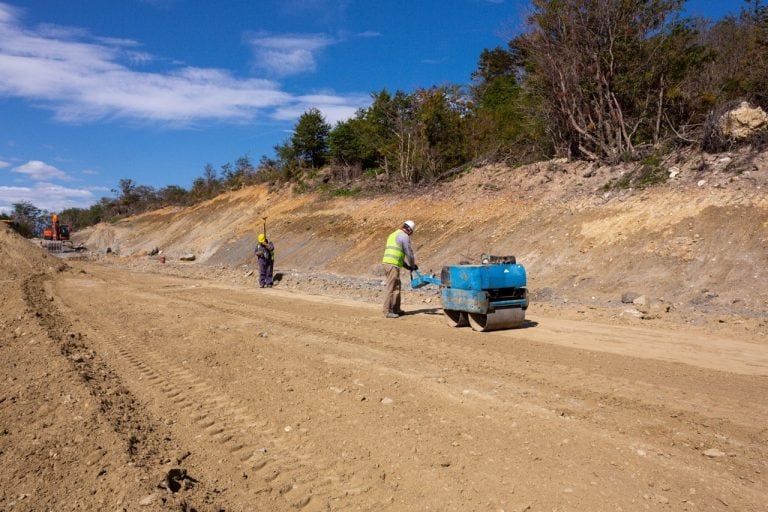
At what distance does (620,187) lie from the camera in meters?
16.4

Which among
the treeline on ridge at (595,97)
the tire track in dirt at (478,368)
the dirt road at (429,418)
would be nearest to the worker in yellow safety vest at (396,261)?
the tire track in dirt at (478,368)

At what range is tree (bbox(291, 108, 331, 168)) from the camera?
129 feet

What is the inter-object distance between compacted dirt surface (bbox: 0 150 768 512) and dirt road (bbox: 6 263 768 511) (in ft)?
0.07

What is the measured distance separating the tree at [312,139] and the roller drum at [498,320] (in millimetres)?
31773

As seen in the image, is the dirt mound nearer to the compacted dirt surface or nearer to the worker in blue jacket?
the compacted dirt surface

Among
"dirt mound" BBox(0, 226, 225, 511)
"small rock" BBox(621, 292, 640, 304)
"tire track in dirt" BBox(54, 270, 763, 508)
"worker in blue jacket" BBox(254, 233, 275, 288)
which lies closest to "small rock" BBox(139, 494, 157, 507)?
"dirt mound" BBox(0, 226, 225, 511)

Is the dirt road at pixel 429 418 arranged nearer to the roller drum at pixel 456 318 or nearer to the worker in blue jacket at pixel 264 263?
the roller drum at pixel 456 318

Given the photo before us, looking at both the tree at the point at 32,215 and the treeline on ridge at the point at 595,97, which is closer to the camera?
the treeline on ridge at the point at 595,97

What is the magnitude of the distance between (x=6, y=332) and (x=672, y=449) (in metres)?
10.1

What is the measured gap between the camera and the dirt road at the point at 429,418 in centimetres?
365

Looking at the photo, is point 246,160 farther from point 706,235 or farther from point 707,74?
point 706,235

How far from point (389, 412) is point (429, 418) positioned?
0.41m

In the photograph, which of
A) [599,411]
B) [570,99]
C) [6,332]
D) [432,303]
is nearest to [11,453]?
[599,411]

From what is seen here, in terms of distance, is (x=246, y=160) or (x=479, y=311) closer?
(x=479, y=311)
